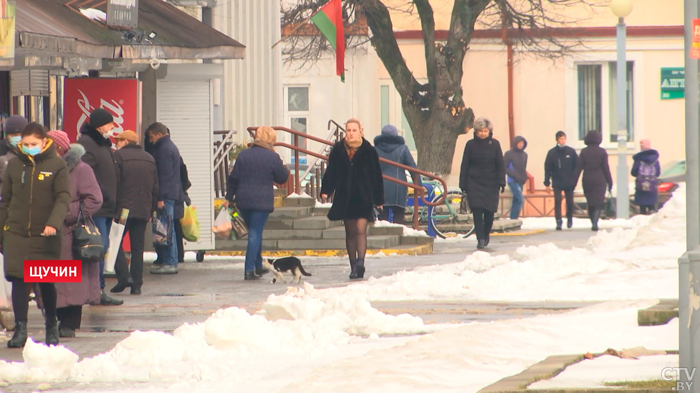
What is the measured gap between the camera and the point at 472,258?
51.4 ft

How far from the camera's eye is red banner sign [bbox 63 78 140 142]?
1546cm

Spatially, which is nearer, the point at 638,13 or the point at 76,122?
the point at 76,122

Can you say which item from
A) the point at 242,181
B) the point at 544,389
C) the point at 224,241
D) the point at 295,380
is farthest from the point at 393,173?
the point at 544,389

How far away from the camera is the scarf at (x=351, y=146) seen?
1502 cm

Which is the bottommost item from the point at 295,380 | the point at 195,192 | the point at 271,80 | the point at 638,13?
the point at 295,380

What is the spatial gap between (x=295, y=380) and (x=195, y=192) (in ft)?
31.8

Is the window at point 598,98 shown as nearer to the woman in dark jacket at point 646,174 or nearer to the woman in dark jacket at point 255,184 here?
the woman in dark jacket at point 646,174

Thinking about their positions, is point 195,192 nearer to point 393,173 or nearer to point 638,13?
point 393,173

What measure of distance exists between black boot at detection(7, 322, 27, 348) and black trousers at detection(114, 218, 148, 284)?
3627 mm

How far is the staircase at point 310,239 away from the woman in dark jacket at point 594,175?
5.16 metres

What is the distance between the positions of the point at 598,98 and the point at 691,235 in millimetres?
29024

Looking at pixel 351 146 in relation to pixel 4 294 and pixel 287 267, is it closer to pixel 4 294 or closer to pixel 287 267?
pixel 287 267

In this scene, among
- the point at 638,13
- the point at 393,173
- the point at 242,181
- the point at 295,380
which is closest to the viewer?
the point at 295,380

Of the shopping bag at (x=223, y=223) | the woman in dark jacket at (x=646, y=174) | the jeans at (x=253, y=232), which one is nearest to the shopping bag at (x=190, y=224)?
the shopping bag at (x=223, y=223)
